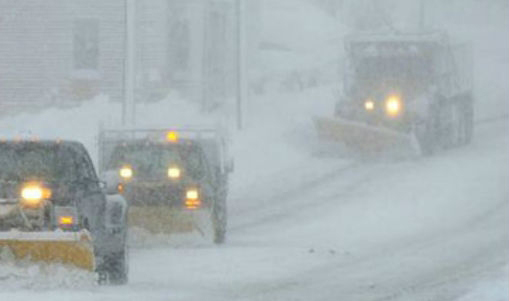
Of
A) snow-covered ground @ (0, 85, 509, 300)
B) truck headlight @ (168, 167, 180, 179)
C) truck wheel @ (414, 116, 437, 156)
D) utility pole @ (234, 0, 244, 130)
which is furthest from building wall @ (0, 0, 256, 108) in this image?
truck headlight @ (168, 167, 180, 179)

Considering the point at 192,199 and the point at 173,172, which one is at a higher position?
the point at 173,172

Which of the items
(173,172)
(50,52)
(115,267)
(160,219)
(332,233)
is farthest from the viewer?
(50,52)

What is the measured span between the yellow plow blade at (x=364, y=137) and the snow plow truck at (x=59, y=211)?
57.7 feet

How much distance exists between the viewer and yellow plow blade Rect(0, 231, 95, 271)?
14.6 m

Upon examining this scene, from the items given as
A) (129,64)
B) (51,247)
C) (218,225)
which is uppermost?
(129,64)

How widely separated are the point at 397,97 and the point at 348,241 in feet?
45.0

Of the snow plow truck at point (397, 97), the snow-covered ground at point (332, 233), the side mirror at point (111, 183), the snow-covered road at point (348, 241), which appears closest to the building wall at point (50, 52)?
the snow-covered ground at point (332, 233)

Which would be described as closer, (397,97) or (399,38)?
(397,97)

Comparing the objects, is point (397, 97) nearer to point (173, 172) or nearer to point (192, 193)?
point (173, 172)

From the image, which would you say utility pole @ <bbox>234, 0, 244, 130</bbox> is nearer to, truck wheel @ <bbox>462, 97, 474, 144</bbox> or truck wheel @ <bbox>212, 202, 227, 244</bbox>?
truck wheel @ <bbox>462, 97, 474, 144</bbox>

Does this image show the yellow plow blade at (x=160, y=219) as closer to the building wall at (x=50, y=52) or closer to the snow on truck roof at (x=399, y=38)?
the snow on truck roof at (x=399, y=38)

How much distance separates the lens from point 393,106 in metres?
34.5

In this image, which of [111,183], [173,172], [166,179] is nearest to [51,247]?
[111,183]

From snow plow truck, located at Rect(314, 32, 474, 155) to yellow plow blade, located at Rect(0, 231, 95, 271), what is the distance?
19215 millimetres
